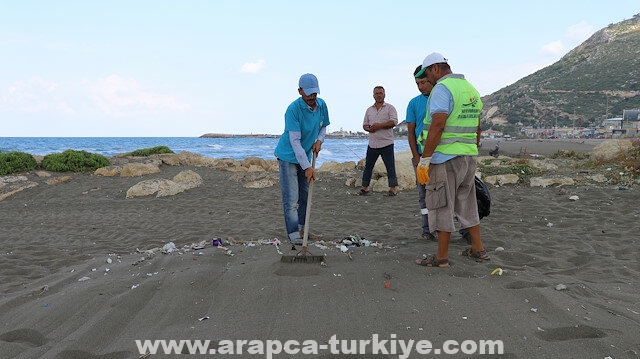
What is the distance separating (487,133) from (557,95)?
20868 millimetres

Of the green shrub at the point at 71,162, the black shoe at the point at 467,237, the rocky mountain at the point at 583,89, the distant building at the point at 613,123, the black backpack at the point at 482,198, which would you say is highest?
the rocky mountain at the point at 583,89

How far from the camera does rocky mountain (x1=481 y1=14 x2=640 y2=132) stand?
195ft

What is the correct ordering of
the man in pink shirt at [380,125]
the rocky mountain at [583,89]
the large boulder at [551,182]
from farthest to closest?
1. the rocky mountain at [583,89]
2. the large boulder at [551,182]
3. the man in pink shirt at [380,125]

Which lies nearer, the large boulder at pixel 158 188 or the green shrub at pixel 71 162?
the large boulder at pixel 158 188

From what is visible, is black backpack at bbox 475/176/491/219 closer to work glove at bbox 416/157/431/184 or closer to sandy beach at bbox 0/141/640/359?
sandy beach at bbox 0/141/640/359

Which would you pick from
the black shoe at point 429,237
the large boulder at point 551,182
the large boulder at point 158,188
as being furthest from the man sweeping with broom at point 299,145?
the large boulder at point 551,182

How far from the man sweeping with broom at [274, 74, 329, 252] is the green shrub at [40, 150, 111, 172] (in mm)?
10240

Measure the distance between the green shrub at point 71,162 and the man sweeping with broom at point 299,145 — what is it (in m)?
10.2

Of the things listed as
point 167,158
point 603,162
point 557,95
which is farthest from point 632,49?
point 167,158

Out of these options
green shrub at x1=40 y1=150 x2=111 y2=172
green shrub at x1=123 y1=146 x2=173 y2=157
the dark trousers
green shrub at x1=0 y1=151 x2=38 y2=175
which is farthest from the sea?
green shrub at x1=0 y1=151 x2=38 y2=175

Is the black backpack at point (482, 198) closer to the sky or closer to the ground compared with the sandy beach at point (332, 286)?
closer to the sky

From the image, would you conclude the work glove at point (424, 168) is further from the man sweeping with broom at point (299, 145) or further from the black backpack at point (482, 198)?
the black backpack at point (482, 198)

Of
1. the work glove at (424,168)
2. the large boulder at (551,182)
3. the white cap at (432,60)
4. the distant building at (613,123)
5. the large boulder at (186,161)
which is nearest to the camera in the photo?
the work glove at (424,168)

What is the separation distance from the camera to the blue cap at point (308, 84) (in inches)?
159
